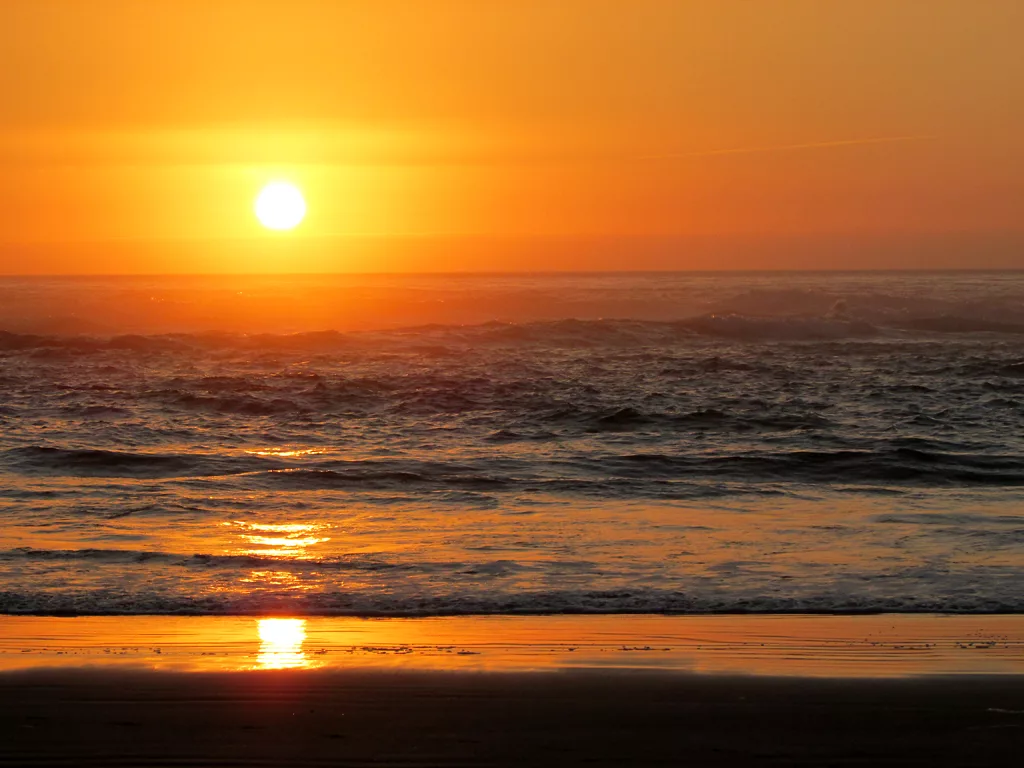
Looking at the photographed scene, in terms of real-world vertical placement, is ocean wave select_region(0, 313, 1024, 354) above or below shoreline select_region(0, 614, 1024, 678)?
above

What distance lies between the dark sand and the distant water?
1543mm

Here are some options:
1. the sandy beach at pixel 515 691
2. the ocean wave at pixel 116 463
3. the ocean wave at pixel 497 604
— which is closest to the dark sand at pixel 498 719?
the sandy beach at pixel 515 691

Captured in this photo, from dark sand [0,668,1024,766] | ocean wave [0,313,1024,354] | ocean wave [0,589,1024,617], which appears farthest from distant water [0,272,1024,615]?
dark sand [0,668,1024,766]

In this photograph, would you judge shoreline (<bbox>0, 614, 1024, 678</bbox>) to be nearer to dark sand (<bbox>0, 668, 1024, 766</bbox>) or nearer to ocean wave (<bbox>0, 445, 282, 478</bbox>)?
dark sand (<bbox>0, 668, 1024, 766</bbox>)

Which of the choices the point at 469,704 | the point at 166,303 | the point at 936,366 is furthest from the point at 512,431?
the point at 166,303

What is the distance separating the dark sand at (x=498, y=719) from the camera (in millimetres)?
4789

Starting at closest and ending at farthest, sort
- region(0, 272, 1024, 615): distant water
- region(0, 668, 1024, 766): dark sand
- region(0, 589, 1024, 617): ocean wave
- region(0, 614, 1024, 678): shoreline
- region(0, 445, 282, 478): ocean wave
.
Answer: region(0, 668, 1024, 766): dark sand < region(0, 614, 1024, 678): shoreline < region(0, 589, 1024, 617): ocean wave < region(0, 272, 1024, 615): distant water < region(0, 445, 282, 478): ocean wave

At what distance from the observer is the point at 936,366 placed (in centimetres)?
2527

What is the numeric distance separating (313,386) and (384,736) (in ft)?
52.7

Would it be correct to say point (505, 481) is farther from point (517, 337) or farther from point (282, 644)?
point (517, 337)

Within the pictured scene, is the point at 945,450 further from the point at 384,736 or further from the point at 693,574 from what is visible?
the point at 384,736

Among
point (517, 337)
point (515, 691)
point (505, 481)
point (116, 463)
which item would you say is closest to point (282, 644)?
point (515, 691)

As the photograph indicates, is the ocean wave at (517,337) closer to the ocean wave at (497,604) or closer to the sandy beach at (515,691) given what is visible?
the ocean wave at (497,604)

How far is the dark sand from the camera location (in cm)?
479
